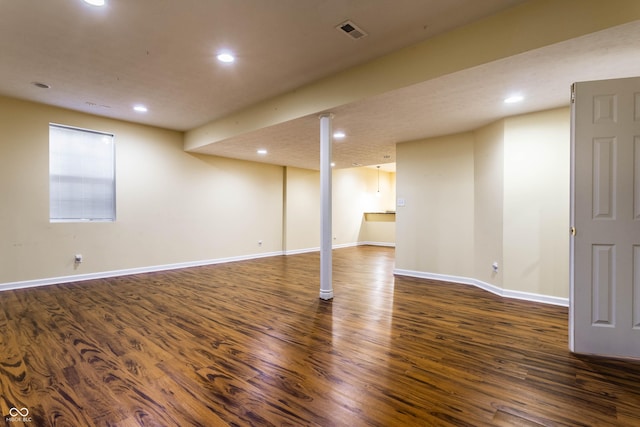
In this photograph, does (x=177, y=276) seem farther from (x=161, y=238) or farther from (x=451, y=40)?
(x=451, y=40)

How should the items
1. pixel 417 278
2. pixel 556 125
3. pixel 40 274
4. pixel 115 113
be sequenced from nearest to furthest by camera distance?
1. pixel 556 125
2. pixel 40 274
3. pixel 115 113
4. pixel 417 278

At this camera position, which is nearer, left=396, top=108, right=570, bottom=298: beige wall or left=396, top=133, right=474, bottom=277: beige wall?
left=396, top=108, right=570, bottom=298: beige wall

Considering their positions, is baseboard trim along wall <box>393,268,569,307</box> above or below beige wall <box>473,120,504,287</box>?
below

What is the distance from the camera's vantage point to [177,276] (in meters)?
5.25

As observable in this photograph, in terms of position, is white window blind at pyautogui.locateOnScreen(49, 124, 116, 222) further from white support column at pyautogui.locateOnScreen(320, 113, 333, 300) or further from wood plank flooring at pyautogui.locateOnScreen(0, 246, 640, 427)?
white support column at pyautogui.locateOnScreen(320, 113, 333, 300)

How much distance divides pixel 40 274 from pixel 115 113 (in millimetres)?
2769

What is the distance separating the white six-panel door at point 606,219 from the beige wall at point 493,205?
1.46 metres

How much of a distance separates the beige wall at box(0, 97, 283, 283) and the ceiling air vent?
181 inches

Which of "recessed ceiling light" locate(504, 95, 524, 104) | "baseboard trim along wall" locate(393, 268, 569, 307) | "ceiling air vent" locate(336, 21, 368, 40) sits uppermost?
"ceiling air vent" locate(336, 21, 368, 40)

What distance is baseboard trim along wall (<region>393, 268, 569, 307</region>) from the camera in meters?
3.72

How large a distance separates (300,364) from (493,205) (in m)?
3.58

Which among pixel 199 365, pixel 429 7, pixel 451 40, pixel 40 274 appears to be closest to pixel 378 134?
pixel 451 40

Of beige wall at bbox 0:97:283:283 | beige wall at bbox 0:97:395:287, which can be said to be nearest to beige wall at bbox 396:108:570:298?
beige wall at bbox 0:97:395:287
